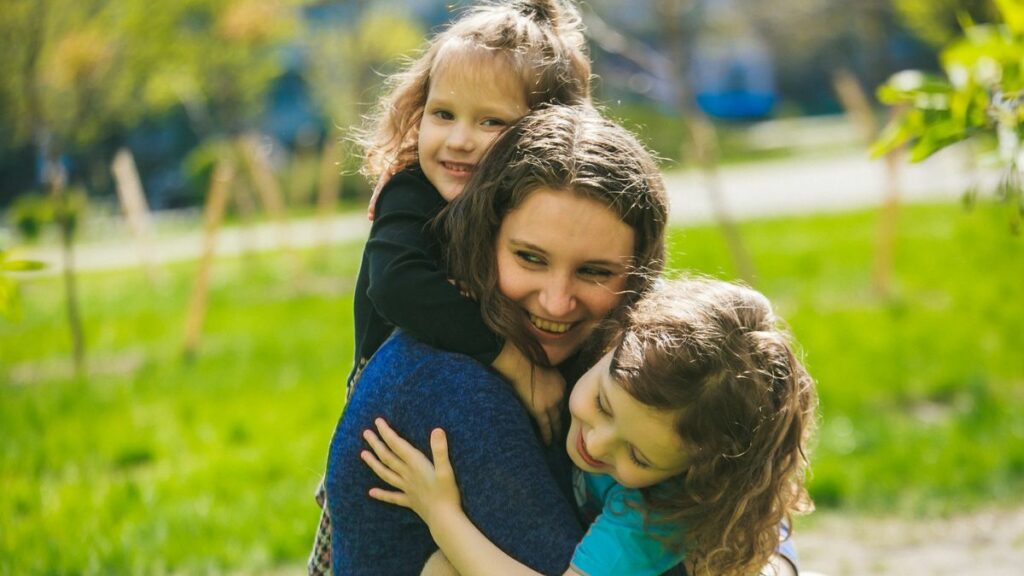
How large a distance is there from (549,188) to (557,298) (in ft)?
0.67

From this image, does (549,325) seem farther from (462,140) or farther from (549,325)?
(462,140)

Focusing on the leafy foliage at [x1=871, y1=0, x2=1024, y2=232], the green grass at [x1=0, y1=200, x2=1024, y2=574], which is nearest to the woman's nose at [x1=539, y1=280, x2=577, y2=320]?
the leafy foliage at [x1=871, y1=0, x2=1024, y2=232]

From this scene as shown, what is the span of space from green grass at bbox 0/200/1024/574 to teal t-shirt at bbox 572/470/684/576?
1.86m

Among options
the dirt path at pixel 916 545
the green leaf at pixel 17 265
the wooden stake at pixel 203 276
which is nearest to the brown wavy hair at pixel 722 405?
the green leaf at pixel 17 265

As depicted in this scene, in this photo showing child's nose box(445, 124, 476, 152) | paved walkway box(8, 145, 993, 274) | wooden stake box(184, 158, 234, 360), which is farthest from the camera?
paved walkway box(8, 145, 993, 274)

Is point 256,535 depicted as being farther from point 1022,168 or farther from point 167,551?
point 1022,168

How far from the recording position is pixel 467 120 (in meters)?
2.47

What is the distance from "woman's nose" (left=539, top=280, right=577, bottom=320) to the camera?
207 cm

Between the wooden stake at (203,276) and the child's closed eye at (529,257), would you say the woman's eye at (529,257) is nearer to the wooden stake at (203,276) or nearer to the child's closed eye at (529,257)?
the child's closed eye at (529,257)

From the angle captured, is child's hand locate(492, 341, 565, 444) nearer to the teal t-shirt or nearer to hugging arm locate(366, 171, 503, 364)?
hugging arm locate(366, 171, 503, 364)

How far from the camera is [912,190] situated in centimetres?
1458

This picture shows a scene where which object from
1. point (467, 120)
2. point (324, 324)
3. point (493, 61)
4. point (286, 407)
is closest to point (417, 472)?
point (467, 120)

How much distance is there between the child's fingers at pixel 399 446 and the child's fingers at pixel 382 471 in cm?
4

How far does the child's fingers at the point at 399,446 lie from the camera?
78.1 inches
